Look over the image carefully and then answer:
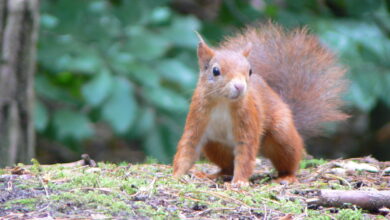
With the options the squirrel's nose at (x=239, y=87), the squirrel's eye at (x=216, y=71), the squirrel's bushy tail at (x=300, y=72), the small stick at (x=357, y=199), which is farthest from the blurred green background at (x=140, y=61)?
the small stick at (x=357, y=199)

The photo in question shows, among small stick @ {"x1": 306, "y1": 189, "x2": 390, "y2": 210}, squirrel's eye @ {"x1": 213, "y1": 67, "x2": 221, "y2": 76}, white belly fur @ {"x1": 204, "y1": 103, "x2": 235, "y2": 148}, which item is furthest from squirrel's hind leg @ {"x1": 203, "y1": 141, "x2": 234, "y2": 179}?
small stick @ {"x1": 306, "y1": 189, "x2": 390, "y2": 210}

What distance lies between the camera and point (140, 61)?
5.56m

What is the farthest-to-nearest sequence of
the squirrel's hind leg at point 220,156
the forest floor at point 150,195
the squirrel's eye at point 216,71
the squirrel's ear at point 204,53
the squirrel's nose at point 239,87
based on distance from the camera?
the squirrel's hind leg at point 220,156 → the squirrel's ear at point 204,53 → the squirrel's eye at point 216,71 → the squirrel's nose at point 239,87 → the forest floor at point 150,195

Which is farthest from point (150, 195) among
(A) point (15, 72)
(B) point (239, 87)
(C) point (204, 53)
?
(A) point (15, 72)

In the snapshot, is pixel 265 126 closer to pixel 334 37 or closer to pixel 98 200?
pixel 98 200

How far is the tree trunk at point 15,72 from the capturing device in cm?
452

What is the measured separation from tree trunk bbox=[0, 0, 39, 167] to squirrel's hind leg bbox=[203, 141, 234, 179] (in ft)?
4.48

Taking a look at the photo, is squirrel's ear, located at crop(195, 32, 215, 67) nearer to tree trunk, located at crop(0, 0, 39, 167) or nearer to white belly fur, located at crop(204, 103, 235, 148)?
white belly fur, located at crop(204, 103, 235, 148)

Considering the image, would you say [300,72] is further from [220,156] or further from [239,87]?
[239,87]

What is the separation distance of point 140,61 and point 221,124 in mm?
2023

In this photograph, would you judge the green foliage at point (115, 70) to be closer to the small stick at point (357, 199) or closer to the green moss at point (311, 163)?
the green moss at point (311, 163)

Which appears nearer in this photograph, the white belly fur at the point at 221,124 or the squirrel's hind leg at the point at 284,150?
the white belly fur at the point at 221,124

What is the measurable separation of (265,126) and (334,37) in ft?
7.15

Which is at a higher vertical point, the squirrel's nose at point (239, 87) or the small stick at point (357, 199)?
the squirrel's nose at point (239, 87)
